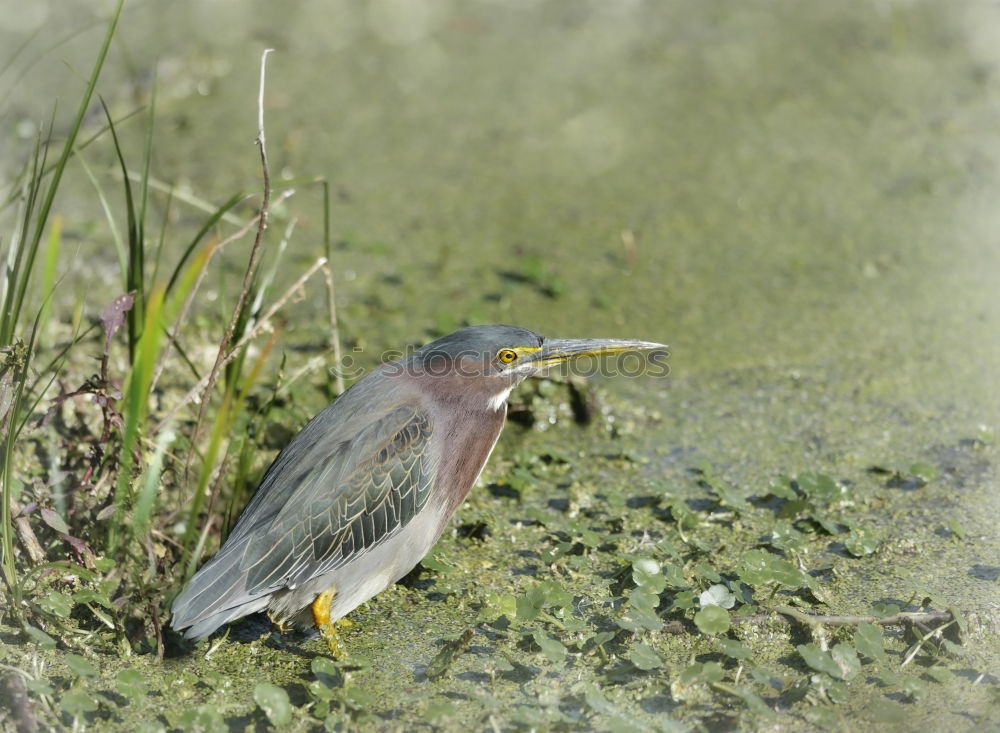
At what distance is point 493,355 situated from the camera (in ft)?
13.0

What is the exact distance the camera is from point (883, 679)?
3166mm

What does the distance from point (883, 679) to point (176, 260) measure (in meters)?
4.17

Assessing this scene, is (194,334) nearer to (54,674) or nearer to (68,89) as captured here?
(54,674)

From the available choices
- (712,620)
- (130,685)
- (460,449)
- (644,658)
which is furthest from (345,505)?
(712,620)

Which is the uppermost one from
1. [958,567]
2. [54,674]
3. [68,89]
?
[68,89]

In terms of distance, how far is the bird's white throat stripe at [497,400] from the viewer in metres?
4.04

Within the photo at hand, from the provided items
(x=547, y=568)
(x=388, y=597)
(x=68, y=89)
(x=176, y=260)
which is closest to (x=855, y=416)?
(x=547, y=568)

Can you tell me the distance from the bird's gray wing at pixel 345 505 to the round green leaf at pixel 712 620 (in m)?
1.02

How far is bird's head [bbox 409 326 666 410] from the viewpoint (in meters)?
3.93

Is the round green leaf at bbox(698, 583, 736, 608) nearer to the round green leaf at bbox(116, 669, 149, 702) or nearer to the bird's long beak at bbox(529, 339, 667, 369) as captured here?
the bird's long beak at bbox(529, 339, 667, 369)

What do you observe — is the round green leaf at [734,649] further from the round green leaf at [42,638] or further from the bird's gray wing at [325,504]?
the round green leaf at [42,638]

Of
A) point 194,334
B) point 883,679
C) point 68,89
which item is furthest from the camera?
point 68,89

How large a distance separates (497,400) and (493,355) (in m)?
0.20

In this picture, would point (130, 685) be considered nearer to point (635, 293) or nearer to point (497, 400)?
point (497, 400)
